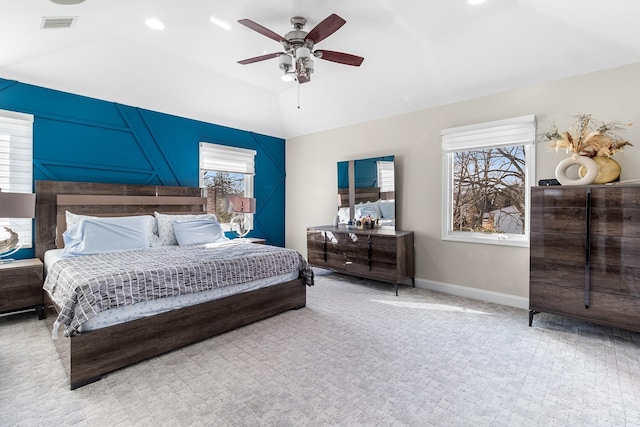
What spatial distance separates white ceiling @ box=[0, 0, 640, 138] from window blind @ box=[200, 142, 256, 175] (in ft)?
1.95

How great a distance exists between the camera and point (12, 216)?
315 cm

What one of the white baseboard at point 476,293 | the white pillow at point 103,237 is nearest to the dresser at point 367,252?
the white baseboard at point 476,293

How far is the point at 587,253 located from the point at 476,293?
1.45 metres

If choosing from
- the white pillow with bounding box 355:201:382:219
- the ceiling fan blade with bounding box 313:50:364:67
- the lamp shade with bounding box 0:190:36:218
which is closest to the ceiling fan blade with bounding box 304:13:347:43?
the ceiling fan blade with bounding box 313:50:364:67

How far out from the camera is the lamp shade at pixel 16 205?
3.12m

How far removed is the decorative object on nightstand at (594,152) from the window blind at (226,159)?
4.44 meters

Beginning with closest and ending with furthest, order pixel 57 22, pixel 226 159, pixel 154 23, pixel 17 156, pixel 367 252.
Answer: pixel 57 22 → pixel 154 23 → pixel 17 156 → pixel 367 252 → pixel 226 159

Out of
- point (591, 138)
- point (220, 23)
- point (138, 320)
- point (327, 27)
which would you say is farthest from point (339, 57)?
point (138, 320)

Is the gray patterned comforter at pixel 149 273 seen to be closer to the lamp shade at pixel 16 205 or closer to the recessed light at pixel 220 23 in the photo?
the lamp shade at pixel 16 205

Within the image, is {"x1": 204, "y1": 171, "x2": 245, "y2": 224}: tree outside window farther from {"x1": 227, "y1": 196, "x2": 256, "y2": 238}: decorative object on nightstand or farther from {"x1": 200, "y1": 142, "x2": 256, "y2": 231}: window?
{"x1": 227, "y1": 196, "x2": 256, "y2": 238}: decorative object on nightstand

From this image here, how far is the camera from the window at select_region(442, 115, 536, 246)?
12.6 feet

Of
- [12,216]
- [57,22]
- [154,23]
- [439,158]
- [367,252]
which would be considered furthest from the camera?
[367,252]

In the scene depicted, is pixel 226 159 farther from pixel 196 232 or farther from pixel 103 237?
pixel 103 237

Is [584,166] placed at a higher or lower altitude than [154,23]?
lower
